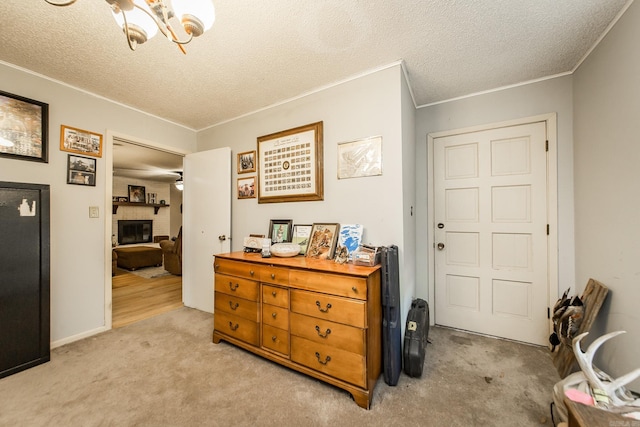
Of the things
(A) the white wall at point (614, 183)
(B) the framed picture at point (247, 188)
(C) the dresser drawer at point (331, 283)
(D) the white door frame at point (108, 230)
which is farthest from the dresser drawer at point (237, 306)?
(A) the white wall at point (614, 183)

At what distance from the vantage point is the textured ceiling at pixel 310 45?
58.9 inches

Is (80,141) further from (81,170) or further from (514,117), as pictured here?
(514,117)

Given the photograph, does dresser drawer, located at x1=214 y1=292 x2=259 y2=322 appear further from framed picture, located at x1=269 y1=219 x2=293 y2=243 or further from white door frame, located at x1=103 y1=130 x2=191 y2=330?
white door frame, located at x1=103 y1=130 x2=191 y2=330

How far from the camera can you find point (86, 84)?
236 cm

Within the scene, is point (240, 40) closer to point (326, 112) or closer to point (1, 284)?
point (326, 112)

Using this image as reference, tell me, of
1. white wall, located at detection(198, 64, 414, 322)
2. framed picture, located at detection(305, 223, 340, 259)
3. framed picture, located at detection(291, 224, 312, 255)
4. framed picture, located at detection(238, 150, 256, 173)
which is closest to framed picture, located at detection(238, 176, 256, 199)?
framed picture, located at detection(238, 150, 256, 173)

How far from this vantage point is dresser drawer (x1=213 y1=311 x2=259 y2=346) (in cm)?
206

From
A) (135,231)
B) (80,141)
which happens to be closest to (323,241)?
(80,141)

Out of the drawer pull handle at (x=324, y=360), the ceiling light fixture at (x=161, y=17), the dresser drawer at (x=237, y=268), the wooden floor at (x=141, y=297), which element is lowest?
the wooden floor at (x=141, y=297)

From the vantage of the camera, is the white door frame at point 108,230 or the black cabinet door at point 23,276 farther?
the white door frame at point 108,230

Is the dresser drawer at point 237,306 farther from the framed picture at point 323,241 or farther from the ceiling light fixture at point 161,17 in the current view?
the ceiling light fixture at point 161,17

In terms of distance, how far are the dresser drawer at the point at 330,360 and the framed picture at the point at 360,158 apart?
139 cm

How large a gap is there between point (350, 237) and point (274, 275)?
708mm

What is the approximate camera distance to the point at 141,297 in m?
3.60
